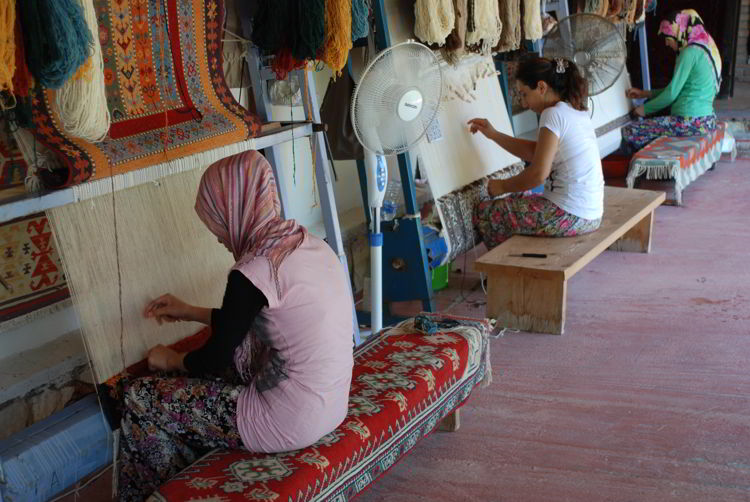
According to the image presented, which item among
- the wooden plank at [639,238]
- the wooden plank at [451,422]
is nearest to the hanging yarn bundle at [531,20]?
the wooden plank at [639,238]

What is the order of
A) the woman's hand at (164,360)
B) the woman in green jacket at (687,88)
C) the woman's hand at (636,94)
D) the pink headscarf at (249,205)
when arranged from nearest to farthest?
the pink headscarf at (249,205) < the woman's hand at (164,360) < the woman in green jacket at (687,88) < the woman's hand at (636,94)

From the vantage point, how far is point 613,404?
296cm

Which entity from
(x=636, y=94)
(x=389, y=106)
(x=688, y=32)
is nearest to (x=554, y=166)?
(x=389, y=106)

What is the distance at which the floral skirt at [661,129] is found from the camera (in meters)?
6.32

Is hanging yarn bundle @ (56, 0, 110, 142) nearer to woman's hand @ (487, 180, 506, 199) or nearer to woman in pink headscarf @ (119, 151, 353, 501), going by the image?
woman in pink headscarf @ (119, 151, 353, 501)

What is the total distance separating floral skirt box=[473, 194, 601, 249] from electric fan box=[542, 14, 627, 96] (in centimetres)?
109

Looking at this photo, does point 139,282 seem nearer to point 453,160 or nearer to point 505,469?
point 505,469

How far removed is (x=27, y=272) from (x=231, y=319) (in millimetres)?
1206

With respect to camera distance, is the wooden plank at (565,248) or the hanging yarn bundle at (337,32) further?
the wooden plank at (565,248)

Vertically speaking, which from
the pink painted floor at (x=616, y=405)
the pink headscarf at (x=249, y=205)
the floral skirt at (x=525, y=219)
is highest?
the pink headscarf at (x=249, y=205)

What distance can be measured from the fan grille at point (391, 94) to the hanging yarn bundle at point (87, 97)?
3.25ft

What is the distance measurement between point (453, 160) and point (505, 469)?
72.0 inches

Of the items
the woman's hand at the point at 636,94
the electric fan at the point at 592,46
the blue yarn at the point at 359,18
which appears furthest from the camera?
the woman's hand at the point at 636,94

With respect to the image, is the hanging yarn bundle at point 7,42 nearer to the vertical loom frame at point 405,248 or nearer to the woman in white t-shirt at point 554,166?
the vertical loom frame at point 405,248
